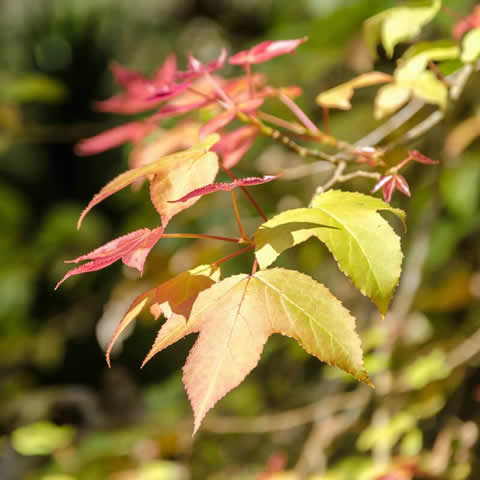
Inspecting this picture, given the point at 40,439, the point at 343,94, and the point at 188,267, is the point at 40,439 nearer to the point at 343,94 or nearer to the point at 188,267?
the point at 188,267

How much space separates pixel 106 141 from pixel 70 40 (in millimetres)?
1960

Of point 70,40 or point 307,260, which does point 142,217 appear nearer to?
point 307,260

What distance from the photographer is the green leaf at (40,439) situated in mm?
1536

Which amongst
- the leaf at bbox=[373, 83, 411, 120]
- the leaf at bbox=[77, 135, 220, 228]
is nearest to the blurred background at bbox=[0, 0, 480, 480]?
the leaf at bbox=[373, 83, 411, 120]

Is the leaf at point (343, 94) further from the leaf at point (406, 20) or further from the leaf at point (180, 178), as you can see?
the leaf at point (180, 178)

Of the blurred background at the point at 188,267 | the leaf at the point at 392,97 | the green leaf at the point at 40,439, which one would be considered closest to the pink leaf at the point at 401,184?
the leaf at the point at 392,97

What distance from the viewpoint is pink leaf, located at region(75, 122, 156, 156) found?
3.41 feet

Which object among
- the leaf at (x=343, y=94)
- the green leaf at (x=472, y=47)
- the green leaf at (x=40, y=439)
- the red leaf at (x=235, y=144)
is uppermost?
the green leaf at (x=472, y=47)

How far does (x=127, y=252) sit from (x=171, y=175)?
0.10 metres

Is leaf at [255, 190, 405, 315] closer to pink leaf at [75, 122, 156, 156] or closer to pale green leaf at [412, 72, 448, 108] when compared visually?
pale green leaf at [412, 72, 448, 108]

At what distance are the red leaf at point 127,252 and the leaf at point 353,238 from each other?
10 centimetres

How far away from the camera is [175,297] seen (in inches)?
21.5

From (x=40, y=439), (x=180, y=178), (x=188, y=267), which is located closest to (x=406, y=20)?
(x=180, y=178)

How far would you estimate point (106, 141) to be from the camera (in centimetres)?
104
